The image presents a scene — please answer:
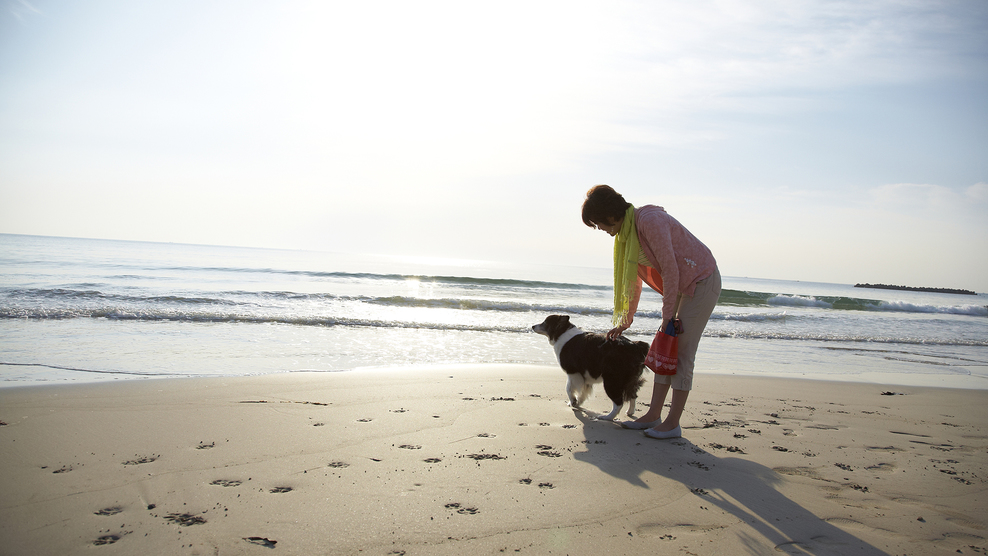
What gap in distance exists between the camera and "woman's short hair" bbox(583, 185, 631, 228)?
334 centimetres

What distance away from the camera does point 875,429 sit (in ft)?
13.8

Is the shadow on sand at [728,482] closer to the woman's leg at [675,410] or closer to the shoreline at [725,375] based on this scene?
the woman's leg at [675,410]

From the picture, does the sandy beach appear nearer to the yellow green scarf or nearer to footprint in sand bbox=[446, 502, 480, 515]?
footprint in sand bbox=[446, 502, 480, 515]

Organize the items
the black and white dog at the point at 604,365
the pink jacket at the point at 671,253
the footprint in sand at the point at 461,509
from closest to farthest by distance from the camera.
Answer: the footprint in sand at the point at 461,509 < the pink jacket at the point at 671,253 < the black and white dog at the point at 604,365

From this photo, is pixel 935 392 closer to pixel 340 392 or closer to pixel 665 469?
pixel 665 469

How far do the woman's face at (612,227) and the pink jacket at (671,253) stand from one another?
12 centimetres

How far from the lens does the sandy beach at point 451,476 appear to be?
213cm

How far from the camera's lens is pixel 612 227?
11.3 ft

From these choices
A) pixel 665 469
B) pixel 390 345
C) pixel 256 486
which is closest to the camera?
pixel 256 486

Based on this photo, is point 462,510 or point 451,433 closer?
point 462,510

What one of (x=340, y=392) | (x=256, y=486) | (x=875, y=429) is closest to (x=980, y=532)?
(x=875, y=429)

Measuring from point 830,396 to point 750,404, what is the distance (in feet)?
4.47

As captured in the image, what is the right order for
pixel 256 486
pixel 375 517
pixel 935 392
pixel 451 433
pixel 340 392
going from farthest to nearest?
pixel 935 392 → pixel 340 392 → pixel 451 433 → pixel 256 486 → pixel 375 517

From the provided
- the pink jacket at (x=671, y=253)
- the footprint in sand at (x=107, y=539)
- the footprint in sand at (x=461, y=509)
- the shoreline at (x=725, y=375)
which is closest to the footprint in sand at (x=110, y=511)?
the footprint in sand at (x=107, y=539)
